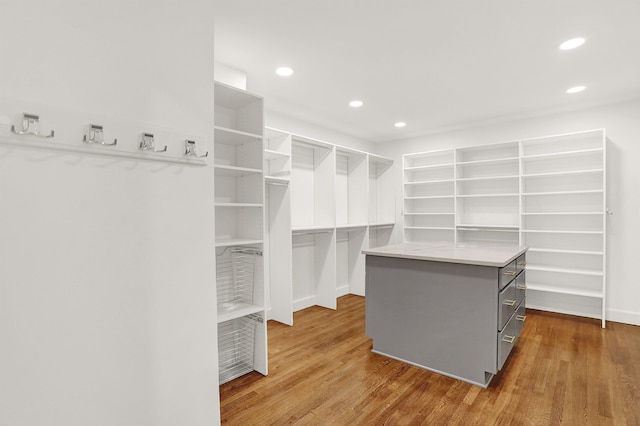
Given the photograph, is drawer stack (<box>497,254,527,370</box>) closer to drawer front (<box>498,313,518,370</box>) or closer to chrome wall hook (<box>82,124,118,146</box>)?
drawer front (<box>498,313,518,370</box>)

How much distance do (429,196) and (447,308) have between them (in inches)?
114

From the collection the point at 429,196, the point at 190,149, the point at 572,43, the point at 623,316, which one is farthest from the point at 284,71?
the point at 623,316

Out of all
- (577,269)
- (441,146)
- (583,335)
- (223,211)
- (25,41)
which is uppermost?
(441,146)

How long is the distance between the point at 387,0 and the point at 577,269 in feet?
13.0

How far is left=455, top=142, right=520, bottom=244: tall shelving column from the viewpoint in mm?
4305

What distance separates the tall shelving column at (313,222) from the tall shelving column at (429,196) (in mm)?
1537

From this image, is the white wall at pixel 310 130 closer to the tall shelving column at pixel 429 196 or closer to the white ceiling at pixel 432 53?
the white ceiling at pixel 432 53

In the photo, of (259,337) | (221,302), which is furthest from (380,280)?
(221,302)

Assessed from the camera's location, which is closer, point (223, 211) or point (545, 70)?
point (223, 211)

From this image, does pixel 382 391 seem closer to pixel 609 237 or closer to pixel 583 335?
pixel 583 335

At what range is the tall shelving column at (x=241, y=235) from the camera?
2.51 m

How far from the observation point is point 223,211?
105 inches

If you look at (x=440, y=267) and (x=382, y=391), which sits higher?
(x=440, y=267)

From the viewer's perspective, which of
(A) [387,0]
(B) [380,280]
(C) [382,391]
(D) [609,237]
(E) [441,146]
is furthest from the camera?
(E) [441,146]
